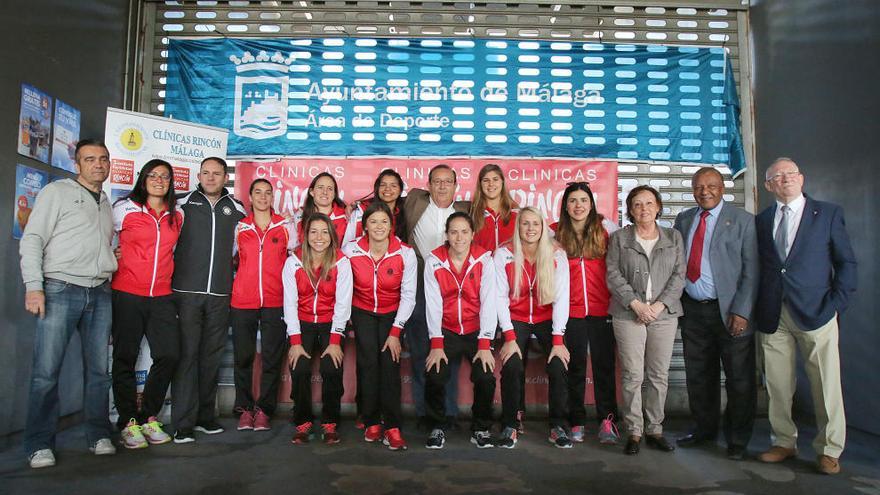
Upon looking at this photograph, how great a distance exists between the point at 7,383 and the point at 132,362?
85 centimetres

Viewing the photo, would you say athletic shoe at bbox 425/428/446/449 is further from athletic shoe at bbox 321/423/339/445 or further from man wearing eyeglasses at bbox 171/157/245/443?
man wearing eyeglasses at bbox 171/157/245/443

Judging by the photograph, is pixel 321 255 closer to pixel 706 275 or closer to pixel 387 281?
pixel 387 281

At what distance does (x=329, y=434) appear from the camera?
3.53 metres

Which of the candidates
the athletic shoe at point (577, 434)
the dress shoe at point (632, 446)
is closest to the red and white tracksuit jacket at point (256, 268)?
the athletic shoe at point (577, 434)

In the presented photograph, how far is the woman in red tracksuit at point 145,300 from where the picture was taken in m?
3.46

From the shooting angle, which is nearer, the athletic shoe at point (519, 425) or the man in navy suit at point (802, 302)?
the man in navy suit at point (802, 302)

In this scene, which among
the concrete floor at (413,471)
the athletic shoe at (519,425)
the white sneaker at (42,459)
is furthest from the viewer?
the athletic shoe at (519,425)

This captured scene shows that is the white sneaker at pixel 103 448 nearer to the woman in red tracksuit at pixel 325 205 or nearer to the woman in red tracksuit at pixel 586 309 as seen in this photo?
the woman in red tracksuit at pixel 325 205

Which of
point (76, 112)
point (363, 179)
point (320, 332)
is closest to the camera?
point (320, 332)

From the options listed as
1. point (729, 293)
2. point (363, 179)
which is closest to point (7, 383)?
point (363, 179)

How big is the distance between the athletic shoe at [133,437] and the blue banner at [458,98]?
264 cm

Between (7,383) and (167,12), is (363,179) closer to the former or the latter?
(167,12)

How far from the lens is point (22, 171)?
371 centimetres

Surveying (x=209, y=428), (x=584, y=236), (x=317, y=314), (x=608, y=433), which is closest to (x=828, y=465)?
(x=608, y=433)
